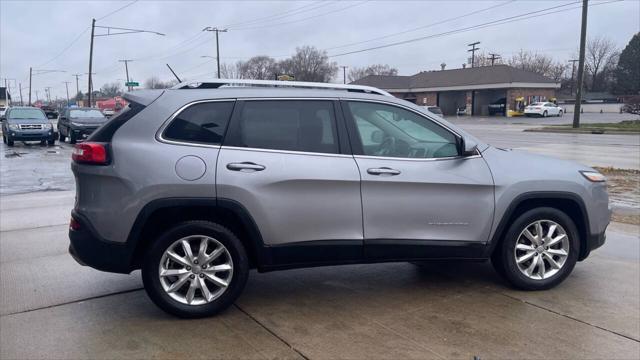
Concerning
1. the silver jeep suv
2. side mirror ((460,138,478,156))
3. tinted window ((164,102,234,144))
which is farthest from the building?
tinted window ((164,102,234,144))

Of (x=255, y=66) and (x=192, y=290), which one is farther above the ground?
(x=255, y=66)

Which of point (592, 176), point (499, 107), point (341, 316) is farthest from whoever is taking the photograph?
point (499, 107)

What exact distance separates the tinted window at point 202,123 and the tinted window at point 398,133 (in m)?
1.07

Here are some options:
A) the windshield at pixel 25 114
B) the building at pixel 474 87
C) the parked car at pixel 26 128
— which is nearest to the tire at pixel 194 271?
the parked car at pixel 26 128

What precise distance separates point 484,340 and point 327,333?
112 cm

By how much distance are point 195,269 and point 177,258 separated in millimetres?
161

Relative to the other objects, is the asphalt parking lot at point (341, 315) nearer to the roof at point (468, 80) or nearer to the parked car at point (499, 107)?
the parked car at point (499, 107)

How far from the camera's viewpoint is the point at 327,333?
3885 millimetres

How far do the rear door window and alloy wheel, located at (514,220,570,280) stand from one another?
192 centimetres

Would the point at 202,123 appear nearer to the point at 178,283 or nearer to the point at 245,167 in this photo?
the point at 245,167

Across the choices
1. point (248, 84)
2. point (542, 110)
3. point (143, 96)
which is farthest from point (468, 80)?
point (143, 96)

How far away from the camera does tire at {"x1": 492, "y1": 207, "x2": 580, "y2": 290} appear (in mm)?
4652

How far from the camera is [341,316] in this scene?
4.21 meters

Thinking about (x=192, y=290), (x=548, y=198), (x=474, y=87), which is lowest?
(x=192, y=290)
